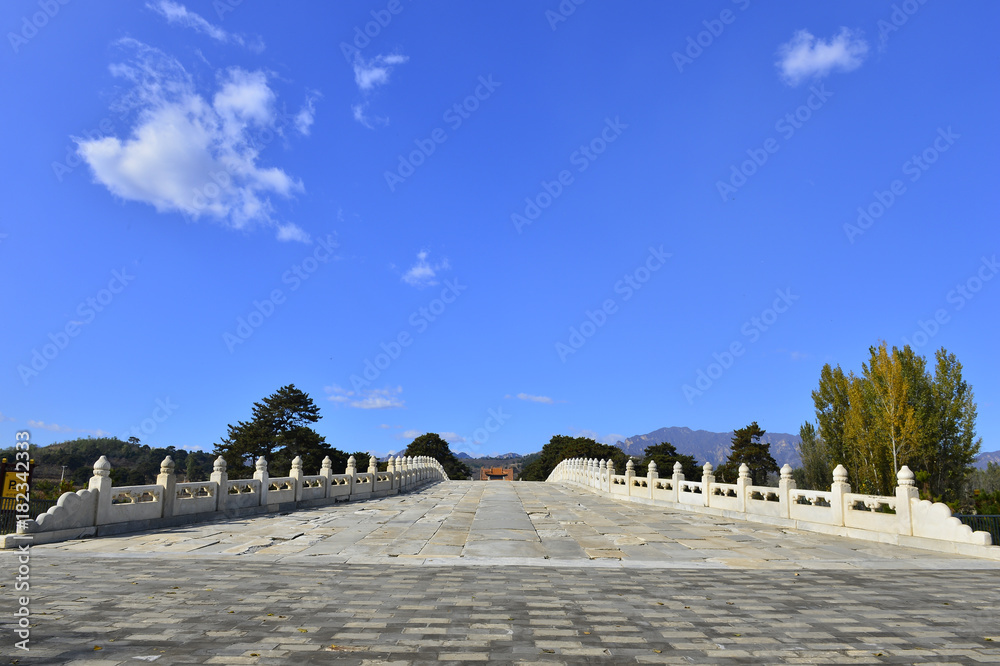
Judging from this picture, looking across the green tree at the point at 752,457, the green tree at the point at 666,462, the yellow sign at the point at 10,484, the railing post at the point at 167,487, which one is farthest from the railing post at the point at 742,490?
the green tree at the point at 666,462

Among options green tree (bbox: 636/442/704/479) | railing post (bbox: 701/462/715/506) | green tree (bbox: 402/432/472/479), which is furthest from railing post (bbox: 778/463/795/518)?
green tree (bbox: 402/432/472/479)

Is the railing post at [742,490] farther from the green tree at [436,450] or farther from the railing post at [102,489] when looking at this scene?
the green tree at [436,450]

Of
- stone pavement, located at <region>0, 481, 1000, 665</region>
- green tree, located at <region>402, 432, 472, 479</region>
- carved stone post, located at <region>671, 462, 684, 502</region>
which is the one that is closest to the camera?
stone pavement, located at <region>0, 481, 1000, 665</region>

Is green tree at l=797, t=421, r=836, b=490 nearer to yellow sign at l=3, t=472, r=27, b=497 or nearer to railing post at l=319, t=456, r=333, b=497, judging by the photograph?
railing post at l=319, t=456, r=333, b=497

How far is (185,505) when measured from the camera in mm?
14578

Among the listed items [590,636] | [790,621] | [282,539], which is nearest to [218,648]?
[590,636]

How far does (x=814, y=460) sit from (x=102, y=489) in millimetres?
42159

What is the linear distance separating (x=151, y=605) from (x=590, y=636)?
4.78 meters

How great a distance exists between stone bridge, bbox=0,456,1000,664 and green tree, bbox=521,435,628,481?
232 feet

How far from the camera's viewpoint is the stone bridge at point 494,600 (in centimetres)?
500

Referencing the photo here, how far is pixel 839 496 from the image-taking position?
46.3 ft

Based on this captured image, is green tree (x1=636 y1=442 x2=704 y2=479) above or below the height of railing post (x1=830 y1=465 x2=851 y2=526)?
below

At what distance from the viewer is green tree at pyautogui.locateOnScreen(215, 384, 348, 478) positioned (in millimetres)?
61312

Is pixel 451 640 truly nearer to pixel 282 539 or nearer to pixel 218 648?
pixel 218 648
